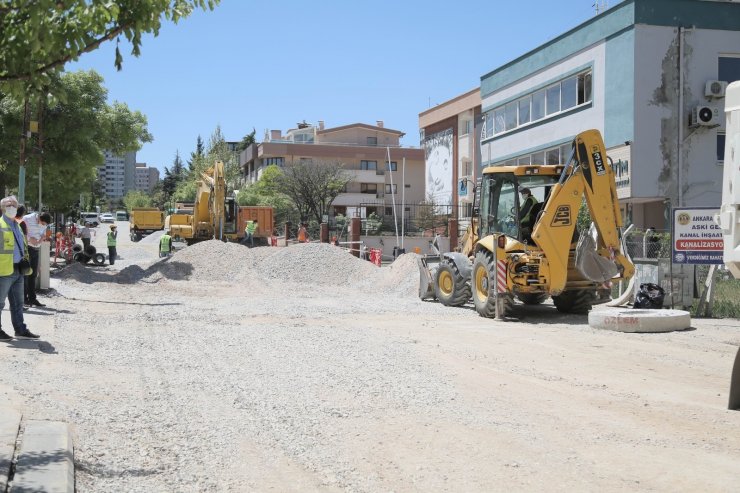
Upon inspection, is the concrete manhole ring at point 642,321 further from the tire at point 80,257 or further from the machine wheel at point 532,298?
the tire at point 80,257

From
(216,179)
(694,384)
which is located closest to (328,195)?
(216,179)

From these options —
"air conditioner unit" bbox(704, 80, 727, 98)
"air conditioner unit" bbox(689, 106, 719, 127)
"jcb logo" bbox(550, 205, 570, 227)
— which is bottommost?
"jcb logo" bbox(550, 205, 570, 227)

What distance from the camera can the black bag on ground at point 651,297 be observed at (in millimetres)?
16109

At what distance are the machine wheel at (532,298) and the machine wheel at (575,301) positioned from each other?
0.35 meters

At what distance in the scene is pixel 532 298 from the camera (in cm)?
1731

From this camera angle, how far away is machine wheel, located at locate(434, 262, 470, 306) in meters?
17.9

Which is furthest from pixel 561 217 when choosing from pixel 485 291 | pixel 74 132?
pixel 74 132

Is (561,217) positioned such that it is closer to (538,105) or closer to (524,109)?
(538,105)

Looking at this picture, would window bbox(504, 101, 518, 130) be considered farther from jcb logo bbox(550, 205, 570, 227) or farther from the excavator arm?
jcb logo bbox(550, 205, 570, 227)

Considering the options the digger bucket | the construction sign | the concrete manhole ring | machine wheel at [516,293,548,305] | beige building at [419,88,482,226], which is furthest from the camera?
beige building at [419,88,482,226]

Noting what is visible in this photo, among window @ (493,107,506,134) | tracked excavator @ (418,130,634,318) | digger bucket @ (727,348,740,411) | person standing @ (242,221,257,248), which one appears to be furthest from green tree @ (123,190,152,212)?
digger bucket @ (727,348,740,411)

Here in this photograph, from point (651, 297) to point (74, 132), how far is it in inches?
700

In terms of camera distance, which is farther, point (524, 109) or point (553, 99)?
point (524, 109)

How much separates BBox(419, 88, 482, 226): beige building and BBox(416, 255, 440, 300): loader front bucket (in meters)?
23.2
